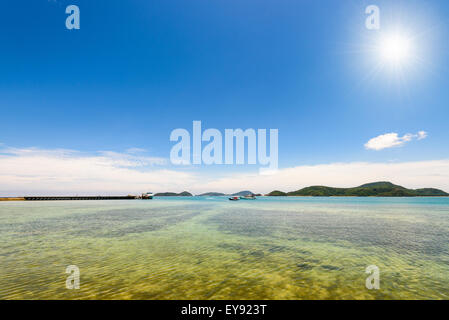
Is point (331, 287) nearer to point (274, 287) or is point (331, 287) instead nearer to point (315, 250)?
point (274, 287)

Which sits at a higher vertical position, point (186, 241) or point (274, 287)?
point (274, 287)

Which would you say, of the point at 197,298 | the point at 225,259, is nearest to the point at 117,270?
the point at 197,298

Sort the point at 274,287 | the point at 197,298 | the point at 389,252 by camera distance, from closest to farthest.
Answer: the point at 197,298 < the point at 274,287 < the point at 389,252

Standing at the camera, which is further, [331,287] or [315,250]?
[315,250]

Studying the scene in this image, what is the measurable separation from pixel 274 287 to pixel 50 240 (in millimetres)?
25700

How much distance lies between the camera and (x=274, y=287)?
1084 cm

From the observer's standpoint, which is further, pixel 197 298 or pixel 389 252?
pixel 389 252

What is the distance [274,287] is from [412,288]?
26.7 ft

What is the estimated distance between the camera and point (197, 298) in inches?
380
